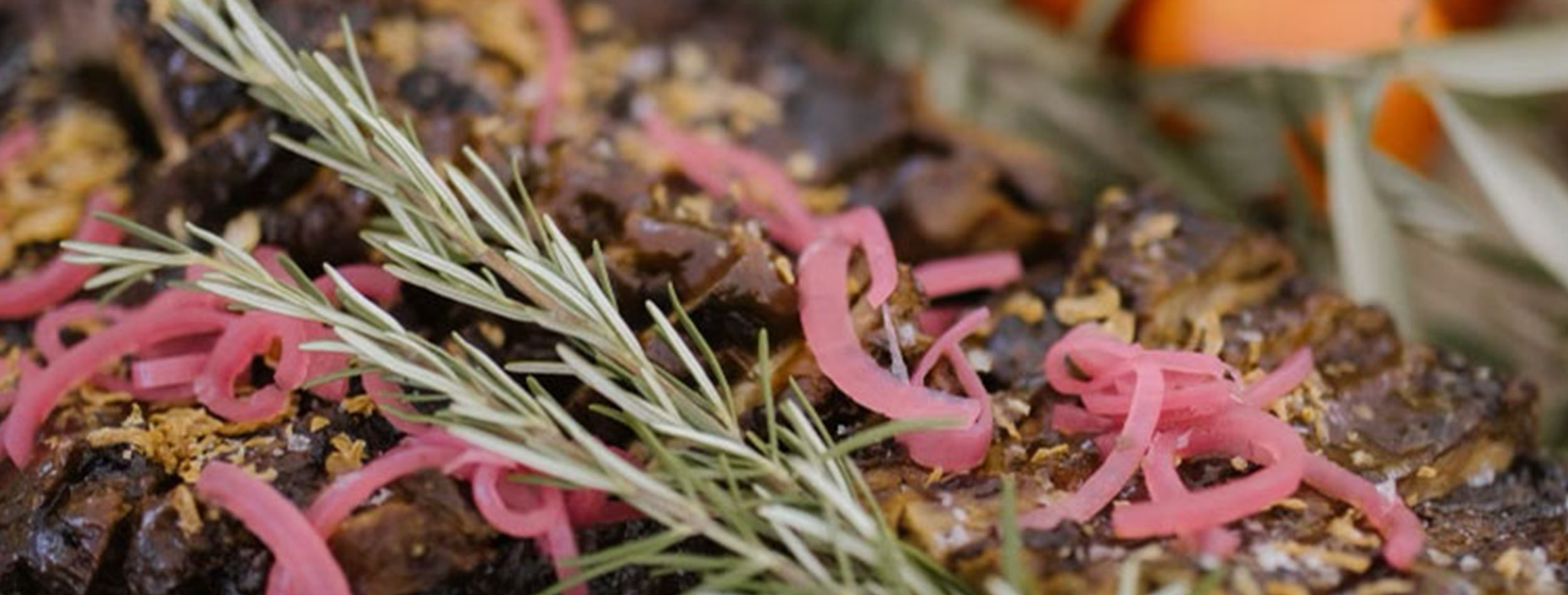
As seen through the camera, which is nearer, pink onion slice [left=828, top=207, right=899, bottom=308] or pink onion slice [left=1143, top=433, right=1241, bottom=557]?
pink onion slice [left=1143, top=433, right=1241, bottom=557]

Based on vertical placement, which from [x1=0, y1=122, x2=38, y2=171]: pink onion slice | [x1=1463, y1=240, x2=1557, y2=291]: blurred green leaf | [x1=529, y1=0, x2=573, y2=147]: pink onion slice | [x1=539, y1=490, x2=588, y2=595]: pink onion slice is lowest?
[x1=1463, y1=240, x2=1557, y2=291]: blurred green leaf

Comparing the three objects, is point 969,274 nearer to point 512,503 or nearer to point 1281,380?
point 1281,380

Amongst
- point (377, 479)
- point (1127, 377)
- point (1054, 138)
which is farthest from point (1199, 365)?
point (1054, 138)

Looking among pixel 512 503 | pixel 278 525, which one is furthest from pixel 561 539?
pixel 278 525

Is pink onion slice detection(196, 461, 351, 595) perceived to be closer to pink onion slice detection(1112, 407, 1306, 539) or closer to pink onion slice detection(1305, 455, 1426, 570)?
pink onion slice detection(1112, 407, 1306, 539)

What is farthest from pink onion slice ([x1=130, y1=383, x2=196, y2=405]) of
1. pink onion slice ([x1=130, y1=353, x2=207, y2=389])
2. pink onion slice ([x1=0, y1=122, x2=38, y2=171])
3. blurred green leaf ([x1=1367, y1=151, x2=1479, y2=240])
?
blurred green leaf ([x1=1367, y1=151, x2=1479, y2=240])

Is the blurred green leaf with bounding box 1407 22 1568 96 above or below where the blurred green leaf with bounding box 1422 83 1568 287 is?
above

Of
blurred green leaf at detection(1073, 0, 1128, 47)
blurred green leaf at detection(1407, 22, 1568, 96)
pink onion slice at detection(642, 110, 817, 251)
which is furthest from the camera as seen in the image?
blurred green leaf at detection(1073, 0, 1128, 47)
